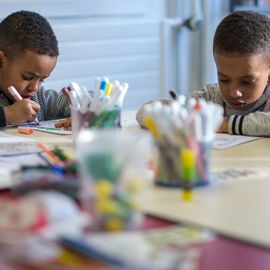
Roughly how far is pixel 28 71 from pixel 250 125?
2.31ft

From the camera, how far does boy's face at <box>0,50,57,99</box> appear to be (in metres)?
2.15

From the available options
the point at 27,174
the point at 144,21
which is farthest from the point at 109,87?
the point at 144,21

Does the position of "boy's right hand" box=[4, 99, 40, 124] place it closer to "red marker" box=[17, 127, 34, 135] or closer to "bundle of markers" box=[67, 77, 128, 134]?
"red marker" box=[17, 127, 34, 135]

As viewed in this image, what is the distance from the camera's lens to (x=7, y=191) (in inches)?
48.7

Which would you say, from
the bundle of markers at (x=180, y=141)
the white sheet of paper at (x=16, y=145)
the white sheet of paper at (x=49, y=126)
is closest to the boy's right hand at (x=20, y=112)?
the white sheet of paper at (x=49, y=126)

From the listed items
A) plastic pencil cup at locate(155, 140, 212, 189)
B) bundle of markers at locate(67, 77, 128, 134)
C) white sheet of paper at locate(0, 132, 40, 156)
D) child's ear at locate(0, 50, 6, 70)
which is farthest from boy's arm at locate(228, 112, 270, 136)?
child's ear at locate(0, 50, 6, 70)

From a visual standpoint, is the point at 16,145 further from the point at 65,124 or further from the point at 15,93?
the point at 15,93

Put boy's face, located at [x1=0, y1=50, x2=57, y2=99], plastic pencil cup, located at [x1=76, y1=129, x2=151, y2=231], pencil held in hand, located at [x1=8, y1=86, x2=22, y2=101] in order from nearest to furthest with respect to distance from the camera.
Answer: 1. plastic pencil cup, located at [x1=76, y1=129, x2=151, y2=231]
2. pencil held in hand, located at [x1=8, y1=86, x2=22, y2=101]
3. boy's face, located at [x1=0, y1=50, x2=57, y2=99]

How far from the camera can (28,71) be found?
84.9 inches

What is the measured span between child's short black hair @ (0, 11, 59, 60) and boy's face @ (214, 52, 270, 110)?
51 centimetres

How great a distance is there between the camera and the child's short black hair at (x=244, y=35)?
6.23 ft

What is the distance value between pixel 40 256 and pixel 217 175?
520mm

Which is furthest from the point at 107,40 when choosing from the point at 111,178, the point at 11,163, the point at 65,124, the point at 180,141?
the point at 111,178

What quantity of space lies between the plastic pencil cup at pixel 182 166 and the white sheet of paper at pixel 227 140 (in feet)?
1.29
